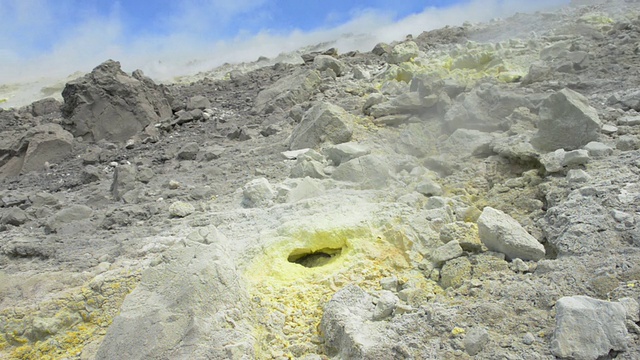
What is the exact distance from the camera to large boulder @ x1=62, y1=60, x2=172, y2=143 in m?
8.49

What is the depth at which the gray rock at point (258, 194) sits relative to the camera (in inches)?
171

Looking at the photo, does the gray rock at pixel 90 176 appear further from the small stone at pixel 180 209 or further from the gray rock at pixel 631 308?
the gray rock at pixel 631 308

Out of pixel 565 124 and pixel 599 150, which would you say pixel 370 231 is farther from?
pixel 565 124

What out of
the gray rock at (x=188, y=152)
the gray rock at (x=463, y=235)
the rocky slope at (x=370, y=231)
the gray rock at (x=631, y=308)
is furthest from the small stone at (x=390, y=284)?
the gray rock at (x=188, y=152)

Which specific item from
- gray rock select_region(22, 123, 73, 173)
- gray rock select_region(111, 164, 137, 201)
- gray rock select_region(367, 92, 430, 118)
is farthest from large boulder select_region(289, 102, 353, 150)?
gray rock select_region(22, 123, 73, 173)

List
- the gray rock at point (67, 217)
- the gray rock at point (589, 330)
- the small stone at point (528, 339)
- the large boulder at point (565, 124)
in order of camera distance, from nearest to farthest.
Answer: the gray rock at point (589, 330) → the small stone at point (528, 339) → the large boulder at point (565, 124) → the gray rock at point (67, 217)

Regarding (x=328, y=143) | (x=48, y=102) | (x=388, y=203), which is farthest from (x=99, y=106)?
(x=388, y=203)

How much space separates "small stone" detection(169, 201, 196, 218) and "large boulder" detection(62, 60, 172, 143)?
4.26 metres

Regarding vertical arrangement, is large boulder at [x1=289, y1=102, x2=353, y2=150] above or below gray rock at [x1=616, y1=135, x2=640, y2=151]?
above

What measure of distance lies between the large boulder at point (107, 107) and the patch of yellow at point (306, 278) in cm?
566

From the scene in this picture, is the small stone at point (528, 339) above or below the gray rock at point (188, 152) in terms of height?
below

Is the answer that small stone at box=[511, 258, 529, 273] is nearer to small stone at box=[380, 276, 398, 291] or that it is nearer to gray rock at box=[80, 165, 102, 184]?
small stone at box=[380, 276, 398, 291]

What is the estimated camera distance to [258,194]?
4.40m

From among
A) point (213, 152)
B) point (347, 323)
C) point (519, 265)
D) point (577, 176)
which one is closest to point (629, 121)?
point (577, 176)
